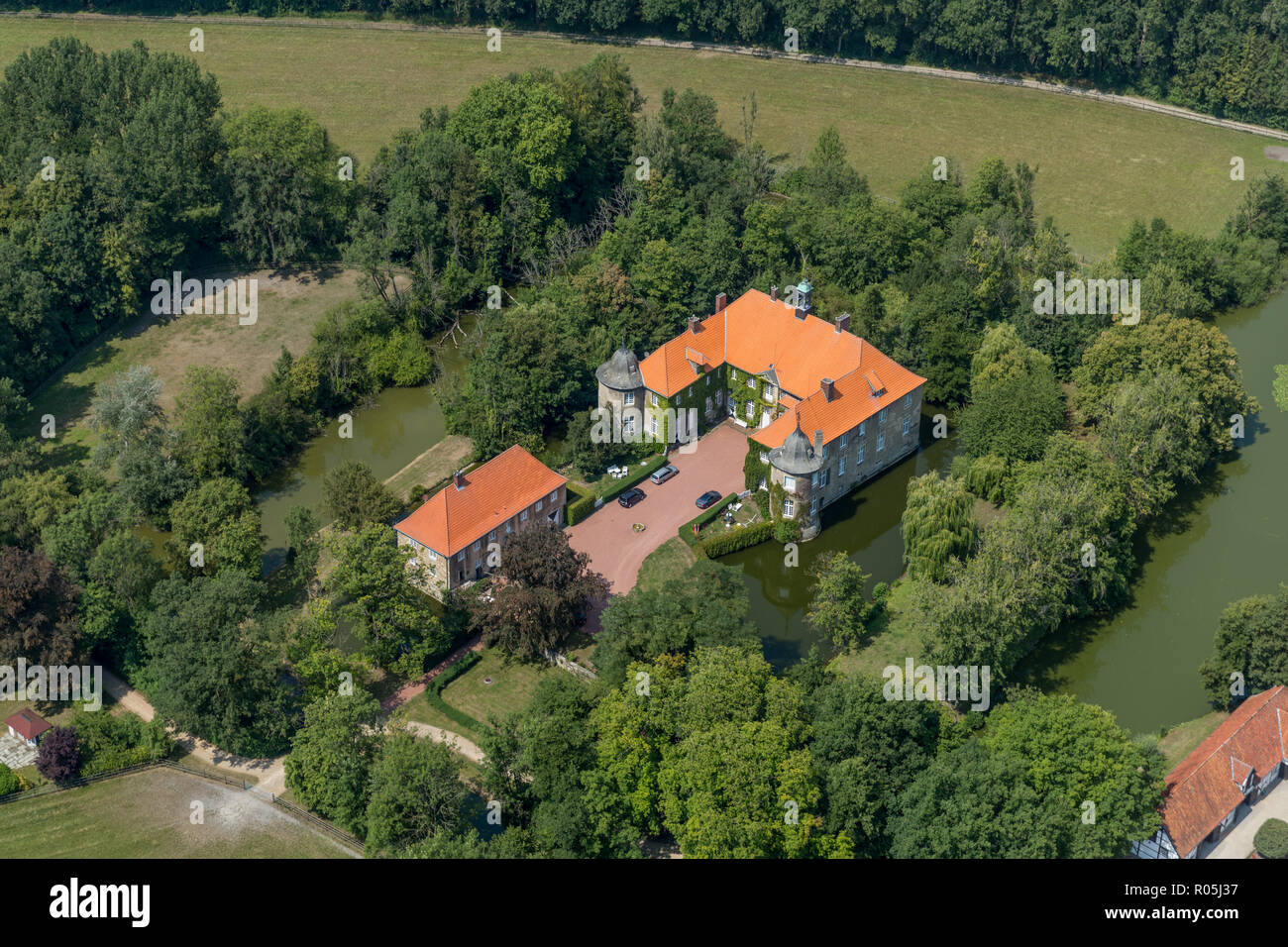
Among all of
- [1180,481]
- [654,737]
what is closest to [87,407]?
[654,737]

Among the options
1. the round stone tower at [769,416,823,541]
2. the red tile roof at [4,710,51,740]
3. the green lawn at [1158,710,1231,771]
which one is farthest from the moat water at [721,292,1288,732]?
the red tile roof at [4,710,51,740]

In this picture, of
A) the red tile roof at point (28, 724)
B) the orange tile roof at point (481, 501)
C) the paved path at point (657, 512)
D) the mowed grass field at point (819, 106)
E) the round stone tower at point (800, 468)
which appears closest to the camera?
the red tile roof at point (28, 724)

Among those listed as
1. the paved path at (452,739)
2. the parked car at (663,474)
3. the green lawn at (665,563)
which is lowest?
the paved path at (452,739)

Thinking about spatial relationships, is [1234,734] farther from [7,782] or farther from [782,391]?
[7,782]

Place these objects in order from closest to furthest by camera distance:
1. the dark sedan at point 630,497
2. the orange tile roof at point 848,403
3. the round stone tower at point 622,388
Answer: the orange tile roof at point 848,403, the dark sedan at point 630,497, the round stone tower at point 622,388

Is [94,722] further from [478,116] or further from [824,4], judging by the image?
[824,4]

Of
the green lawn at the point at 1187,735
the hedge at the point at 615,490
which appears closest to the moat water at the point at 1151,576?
the green lawn at the point at 1187,735

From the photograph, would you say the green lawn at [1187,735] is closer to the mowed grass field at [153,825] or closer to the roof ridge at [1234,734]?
the roof ridge at [1234,734]
